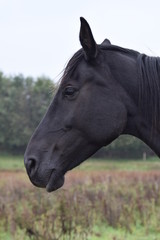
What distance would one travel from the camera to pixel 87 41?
268 centimetres

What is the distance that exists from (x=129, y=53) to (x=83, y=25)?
0.40 m

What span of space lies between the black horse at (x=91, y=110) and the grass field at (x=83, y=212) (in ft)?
10.6

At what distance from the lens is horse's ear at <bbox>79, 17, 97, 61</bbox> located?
263cm

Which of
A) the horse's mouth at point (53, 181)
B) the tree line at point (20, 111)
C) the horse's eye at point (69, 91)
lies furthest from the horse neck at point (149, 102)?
the tree line at point (20, 111)

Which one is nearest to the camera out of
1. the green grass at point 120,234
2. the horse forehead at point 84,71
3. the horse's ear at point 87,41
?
the horse's ear at point 87,41

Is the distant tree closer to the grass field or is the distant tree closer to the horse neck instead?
the grass field

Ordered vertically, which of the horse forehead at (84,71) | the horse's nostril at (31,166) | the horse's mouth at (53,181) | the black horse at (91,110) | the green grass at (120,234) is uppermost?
the horse forehead at (84,71)

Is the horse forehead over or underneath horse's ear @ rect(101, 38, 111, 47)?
underneath

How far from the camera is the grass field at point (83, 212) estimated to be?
6629mm

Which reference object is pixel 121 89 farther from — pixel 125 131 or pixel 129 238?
pixel 129 238

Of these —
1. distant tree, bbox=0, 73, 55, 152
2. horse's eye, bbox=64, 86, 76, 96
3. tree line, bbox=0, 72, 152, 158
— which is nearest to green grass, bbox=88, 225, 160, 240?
horse's eye, bbox=64, 86, 76, 96

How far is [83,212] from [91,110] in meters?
5.43

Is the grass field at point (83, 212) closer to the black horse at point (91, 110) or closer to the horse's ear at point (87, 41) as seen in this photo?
the black horse at point (91, 110)

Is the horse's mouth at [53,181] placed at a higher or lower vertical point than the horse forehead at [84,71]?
lower
